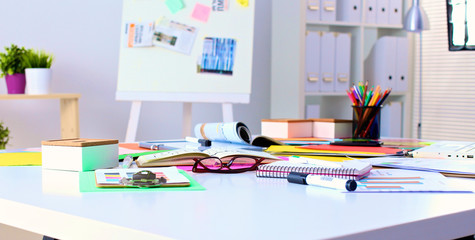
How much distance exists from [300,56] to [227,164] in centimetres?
244

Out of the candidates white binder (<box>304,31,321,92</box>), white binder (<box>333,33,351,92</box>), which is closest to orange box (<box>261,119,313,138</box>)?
white binder (<box>304,31,321,92</box>)

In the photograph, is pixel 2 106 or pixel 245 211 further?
pixel 2 106

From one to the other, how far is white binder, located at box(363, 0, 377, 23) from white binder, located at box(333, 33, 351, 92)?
0.72ft

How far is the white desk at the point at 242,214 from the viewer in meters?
Answer: 0.61

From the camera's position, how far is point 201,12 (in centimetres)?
296

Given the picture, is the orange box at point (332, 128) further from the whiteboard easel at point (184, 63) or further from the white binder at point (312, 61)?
the white binder at point (312, 61)

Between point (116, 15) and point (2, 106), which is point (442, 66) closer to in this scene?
point (116, 15)

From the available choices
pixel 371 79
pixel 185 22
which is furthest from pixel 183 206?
pixel 371 79

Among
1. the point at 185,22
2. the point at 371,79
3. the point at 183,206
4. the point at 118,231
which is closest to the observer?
the point at 118,231

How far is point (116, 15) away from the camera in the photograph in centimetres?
353

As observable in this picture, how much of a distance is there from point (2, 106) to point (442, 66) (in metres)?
2.92

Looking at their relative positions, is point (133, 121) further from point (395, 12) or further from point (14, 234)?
point (395, 12)

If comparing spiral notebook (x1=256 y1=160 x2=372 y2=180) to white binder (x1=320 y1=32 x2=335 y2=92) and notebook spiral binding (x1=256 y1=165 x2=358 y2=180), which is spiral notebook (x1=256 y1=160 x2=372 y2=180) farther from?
white binder (x1=320 y1=32 x2=335 y2=92)

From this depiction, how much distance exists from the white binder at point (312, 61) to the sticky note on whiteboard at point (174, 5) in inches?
36.1
